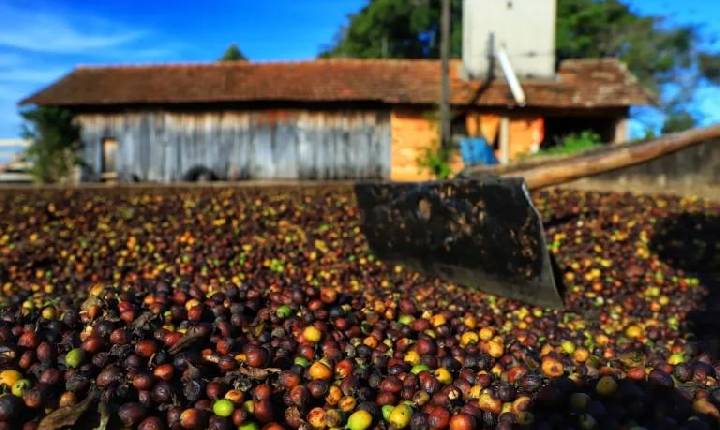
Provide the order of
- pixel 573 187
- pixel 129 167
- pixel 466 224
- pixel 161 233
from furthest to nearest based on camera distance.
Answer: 1. pixel 129 167
2. pixel 573 187
3. pixel 161 233
4. pixel 466 224

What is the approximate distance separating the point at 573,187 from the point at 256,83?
12748 millimetres

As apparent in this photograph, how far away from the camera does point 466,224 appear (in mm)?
4852

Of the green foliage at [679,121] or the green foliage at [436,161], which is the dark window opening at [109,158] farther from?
the green foliage at [679,121]

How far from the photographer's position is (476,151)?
A: 17281mm


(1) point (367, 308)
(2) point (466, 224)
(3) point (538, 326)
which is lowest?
(3) point (538, 326)

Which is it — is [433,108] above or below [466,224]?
above

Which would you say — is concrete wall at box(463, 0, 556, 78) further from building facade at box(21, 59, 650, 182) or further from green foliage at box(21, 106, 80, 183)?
green foliage at box(21, 106, 80, 183)

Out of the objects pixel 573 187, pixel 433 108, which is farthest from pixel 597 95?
pixel 573 187

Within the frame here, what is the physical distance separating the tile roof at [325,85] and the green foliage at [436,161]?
5.33 feet

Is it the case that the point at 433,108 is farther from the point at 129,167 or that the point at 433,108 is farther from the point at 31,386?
the point at 31,386

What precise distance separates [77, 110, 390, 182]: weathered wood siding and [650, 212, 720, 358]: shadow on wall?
1325 cm

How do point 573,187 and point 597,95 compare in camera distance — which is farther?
point 597,95

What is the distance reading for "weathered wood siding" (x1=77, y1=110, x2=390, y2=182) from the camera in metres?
19.1

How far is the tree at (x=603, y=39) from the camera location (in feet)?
99.3
